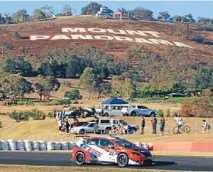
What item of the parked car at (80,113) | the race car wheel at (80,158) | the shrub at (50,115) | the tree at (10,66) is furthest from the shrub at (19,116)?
the tree at (10,66)

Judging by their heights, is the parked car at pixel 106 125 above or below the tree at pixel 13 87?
below

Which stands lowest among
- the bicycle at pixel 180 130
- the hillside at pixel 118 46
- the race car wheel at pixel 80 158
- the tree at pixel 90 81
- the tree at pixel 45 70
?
the bicycle at pixel 180 130

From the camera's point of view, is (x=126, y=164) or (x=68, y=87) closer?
(x=126, y=164)

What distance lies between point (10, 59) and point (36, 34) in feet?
166

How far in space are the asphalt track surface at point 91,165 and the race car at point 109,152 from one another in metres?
0.34

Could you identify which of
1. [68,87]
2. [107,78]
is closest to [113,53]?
[107,78]

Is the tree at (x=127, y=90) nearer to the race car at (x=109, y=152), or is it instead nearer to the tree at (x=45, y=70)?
the tree at (x=45, y=70)

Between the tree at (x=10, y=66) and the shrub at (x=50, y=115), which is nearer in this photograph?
the shrub at (x=50, y=115)

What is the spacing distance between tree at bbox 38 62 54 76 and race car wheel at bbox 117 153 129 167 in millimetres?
90654

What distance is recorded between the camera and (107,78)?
415 feet

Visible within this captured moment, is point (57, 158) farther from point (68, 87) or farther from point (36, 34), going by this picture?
point (36, 34)

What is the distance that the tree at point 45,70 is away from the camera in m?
121

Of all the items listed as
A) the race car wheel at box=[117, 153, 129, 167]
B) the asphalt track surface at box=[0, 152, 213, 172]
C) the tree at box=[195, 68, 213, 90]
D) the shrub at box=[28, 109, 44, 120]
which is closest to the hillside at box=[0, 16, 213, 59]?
the tree at box=[195, 68, 213, 90]

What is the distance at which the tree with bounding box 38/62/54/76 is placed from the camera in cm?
12079
